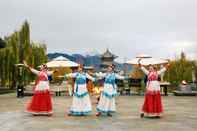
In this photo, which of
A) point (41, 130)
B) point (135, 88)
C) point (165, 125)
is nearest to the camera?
point (41, 130)

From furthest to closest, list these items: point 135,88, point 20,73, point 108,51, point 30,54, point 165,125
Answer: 1. point 108,51
2. point 30,54
3. point 20,73
4. point 135,88
5. point 165,125

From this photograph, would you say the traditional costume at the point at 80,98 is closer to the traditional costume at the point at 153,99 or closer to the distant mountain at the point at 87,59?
the traditional costume at the point at 153,99

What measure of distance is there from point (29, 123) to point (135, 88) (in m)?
25.0

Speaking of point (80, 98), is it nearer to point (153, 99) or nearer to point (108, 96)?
point (108, 96)

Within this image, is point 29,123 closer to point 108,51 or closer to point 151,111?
point 151,111

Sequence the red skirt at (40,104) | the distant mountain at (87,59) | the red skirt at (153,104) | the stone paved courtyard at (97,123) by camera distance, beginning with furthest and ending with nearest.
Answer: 1. the distant mountain at (87,59)
2. the red skirt at (40,104)
3. the red skirt at (153,104)
4. the stone paved courtyard at (97,123)

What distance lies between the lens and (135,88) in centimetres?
3966

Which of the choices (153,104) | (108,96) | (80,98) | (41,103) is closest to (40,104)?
(41,103)

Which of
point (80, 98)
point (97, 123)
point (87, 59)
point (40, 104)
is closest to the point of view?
point (97, 123)

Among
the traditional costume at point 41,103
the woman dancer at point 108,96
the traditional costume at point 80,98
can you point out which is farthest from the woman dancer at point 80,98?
the traditional costume at point 41,103

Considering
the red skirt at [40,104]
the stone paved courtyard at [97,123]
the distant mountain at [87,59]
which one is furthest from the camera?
the distant mountain at [87,59]

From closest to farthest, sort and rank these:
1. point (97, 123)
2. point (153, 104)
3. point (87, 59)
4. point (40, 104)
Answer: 1. point (97, 123)
2. point (153, 104)
3. point (40, 104)
4. point (87, 59)

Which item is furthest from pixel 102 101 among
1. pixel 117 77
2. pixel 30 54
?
pixel 30 54

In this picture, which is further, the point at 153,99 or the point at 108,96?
the point at 108,96
